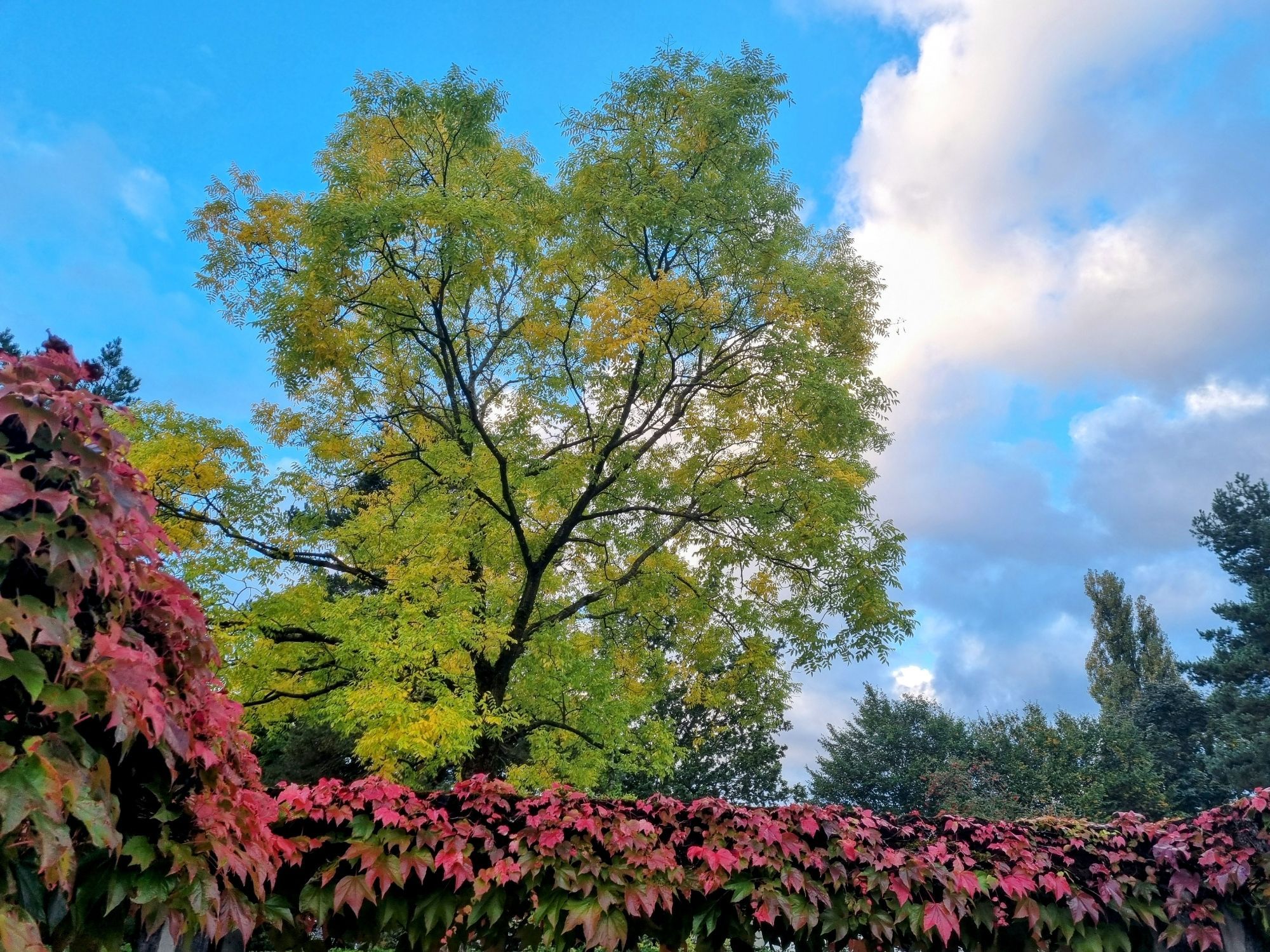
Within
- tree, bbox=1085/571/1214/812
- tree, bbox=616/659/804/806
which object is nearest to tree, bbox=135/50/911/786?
tree, bbox=616/659/804/806

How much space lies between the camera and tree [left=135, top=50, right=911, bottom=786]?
24.6ft

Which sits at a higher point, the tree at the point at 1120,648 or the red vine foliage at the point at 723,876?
the tree at the point at 1120,648

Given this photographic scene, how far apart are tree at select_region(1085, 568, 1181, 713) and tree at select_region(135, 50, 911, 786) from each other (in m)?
23.0

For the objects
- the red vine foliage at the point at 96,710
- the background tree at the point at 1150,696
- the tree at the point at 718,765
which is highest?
the background tree at the point at 1150,696

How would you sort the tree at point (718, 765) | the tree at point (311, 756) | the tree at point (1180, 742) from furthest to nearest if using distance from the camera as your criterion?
the tree at point (718, 765) → the tree at point (1180, 742) → the tree at point (311, 756)

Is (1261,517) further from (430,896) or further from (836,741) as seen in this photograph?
(430,896)

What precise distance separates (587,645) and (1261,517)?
75.1 ft

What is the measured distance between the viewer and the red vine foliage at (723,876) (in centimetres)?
341

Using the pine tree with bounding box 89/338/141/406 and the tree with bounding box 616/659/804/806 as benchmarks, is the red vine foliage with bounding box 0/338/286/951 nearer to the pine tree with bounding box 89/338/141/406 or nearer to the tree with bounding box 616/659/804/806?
the tree with bounding box 616/659/804/806

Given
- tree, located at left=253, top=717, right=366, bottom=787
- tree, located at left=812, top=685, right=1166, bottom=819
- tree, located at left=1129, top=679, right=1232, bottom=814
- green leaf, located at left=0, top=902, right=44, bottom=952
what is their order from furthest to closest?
tree, located at left=1129, top=679, right=1232, bottom=814 → tree, located at left=812, top=685, right=1166, bottom=819 → tree, located at left=253, top=717, right=366, bottom=787 → green leaf, located at left=0, top=902, right=44, bottom=952

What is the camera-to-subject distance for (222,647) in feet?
23.2

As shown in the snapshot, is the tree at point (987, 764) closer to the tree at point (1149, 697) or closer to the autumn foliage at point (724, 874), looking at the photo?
the tree at point (1149, 697)

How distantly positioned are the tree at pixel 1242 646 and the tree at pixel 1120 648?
3.96 metres

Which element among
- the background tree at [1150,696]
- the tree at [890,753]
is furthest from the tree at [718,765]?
the background tree at [1150,696]
